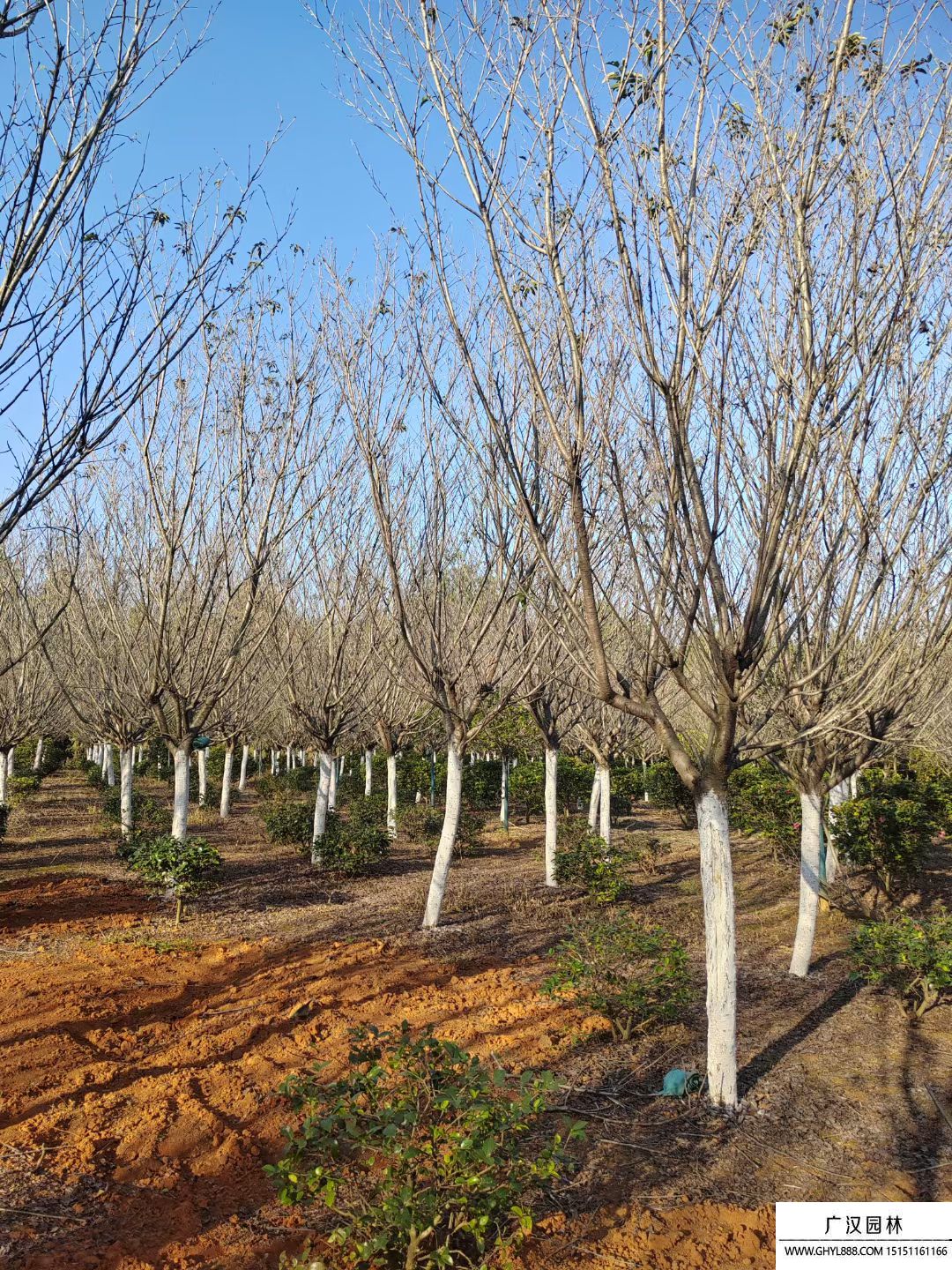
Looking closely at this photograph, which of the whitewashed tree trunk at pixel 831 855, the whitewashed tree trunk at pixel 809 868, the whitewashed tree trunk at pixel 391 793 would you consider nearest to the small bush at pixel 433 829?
the whitewashed tree trunk at pixel 391 793

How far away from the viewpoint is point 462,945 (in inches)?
312

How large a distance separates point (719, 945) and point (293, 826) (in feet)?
35.3

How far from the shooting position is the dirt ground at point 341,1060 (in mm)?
3219

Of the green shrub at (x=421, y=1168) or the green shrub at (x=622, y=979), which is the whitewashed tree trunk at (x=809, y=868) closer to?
the green shrub at (x=622, y=979)

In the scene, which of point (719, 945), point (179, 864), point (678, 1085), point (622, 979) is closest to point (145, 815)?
point (179, 864)

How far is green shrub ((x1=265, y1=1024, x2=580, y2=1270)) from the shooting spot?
266 centimetres

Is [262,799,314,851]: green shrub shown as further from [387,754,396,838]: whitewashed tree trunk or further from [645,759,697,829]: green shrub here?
[645,759,697,829]: green shrub

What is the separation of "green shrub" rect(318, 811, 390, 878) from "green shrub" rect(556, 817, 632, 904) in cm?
276

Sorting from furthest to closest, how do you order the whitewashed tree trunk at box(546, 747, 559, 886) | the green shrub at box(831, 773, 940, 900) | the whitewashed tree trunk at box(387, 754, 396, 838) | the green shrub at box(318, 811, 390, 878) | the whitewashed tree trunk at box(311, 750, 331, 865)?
Result: the whitewashed tree trunk at box(387, 754, 396, 838) → the whitewashed tree trunk at box(311, 750, 331, 865) → the green shrub at box(318, 811, 390, 878) → the whitewashed tree trunk at box(546, 747, 559, 886) → the green shrub at box(831, 773, 940, 900)

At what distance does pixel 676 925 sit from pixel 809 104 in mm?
7473

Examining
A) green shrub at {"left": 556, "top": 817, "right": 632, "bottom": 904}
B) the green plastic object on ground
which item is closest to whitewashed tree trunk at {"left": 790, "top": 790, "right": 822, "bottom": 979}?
the green plastic object on ground

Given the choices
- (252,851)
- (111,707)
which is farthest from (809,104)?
(252,851)

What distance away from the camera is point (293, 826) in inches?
547

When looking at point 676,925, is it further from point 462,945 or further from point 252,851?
point 252,851
